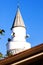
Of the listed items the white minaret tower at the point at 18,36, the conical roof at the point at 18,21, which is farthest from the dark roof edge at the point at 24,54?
the conical roof at the point at 18,21

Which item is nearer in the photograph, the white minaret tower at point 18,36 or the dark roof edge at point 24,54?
→ the dark roof edge at point 24,54

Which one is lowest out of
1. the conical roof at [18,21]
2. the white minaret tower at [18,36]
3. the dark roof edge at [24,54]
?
the white minaret tower at [18,36]

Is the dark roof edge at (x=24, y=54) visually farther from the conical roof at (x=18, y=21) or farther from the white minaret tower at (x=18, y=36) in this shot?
the conical roof at (x=18, y=21)

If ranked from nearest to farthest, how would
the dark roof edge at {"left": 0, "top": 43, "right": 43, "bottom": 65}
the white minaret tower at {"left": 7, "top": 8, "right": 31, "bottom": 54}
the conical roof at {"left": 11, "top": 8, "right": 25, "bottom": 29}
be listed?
the dark roof edge at {"left": 0, "top": 43, "right": 43, "bottom": 65} < the white minaret tower at {"left": 7, "top": 8, "right": 31, "bottom": 54} < the conical roof at {"left": 11, "top": 8, "right": 25, "bottom": 29}

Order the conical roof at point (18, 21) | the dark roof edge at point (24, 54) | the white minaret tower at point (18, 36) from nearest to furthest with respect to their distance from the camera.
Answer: the dark roof edge at point (24, 54) → the white minaret tower at point (18, 36) → the conical roof at point (18, 21)

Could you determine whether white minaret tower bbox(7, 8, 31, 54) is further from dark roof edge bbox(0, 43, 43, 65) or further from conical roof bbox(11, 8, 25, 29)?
dark roof edge bbox(0, 43, 43, 65)

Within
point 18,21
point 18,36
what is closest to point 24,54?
point 18,36

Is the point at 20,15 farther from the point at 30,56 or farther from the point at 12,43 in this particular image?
the point at 30,56

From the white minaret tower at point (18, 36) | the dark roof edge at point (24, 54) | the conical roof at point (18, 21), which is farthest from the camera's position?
the conical roof at point (18, 21)

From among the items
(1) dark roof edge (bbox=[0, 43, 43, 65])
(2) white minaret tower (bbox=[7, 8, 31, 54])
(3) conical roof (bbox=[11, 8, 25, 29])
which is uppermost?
(1) dark roof edge (bbox=[0, 43, 43, 65])

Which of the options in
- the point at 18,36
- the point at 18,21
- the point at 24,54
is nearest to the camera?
the point at 24,54

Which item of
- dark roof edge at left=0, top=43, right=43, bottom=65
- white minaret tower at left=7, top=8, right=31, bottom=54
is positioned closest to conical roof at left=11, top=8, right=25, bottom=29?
white minaret tower at left=7, top=8, right=31, bottom=54

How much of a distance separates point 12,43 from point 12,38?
2097 mm

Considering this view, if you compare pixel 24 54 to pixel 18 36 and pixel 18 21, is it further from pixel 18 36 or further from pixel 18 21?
pixel 18 21
